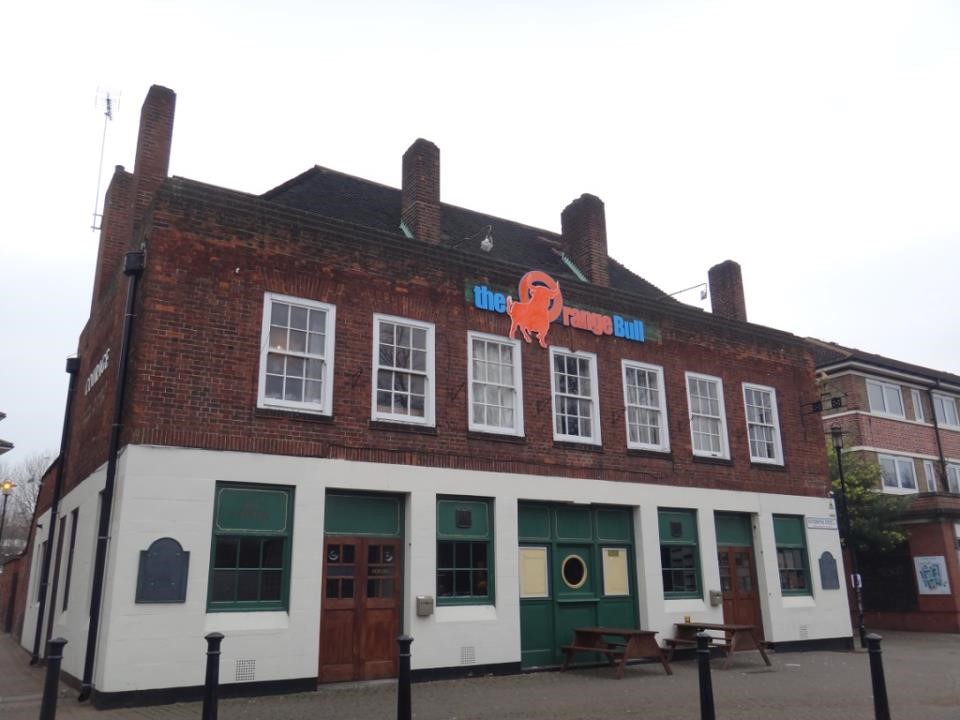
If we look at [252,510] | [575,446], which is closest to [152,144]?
[252,510]

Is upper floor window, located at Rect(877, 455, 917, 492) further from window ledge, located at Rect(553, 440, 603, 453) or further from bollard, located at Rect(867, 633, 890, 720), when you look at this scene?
bollard, located at Rect(867, 633, 890, 720)

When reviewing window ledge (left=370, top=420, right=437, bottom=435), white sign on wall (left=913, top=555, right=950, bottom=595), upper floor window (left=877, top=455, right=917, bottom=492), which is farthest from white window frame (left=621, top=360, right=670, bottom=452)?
upper floor window (left=877, top=455, right=917, bottom=492)

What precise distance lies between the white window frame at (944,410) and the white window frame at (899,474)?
294cm

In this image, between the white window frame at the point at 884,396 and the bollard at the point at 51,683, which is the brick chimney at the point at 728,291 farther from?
the bollard at the point at 51,683

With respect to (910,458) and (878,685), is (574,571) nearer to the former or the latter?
(878,685)

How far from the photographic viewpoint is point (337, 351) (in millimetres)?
12852

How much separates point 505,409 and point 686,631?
564 centimetres

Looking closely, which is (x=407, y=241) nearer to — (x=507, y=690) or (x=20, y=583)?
(x=507, y=690)

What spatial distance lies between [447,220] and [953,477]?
898 inches

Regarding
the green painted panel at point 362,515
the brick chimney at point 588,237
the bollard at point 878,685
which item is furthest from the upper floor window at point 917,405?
the bollard at point 878,685

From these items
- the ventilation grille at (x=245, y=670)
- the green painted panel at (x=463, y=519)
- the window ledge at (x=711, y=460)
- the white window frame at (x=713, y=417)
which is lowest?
the ventilation grille at (x=245, y=670)

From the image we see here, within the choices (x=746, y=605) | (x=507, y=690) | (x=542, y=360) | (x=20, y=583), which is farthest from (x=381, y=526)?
(x=20, y=583)

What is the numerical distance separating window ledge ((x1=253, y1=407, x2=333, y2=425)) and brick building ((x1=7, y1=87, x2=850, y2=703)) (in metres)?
0.05

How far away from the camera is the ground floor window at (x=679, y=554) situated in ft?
52.5
